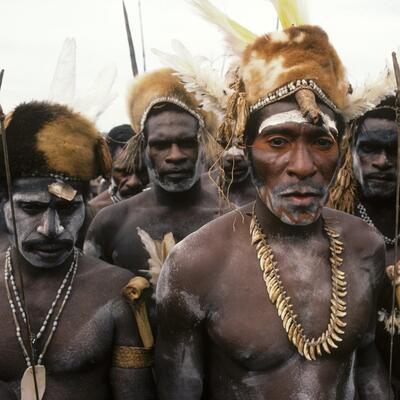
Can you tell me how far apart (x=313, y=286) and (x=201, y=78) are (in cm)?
106

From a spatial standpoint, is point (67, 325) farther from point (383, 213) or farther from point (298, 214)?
point (383, 213)

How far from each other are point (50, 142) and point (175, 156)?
123 cm

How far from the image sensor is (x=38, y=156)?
3.01 meters

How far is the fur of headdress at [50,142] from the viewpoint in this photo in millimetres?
3016

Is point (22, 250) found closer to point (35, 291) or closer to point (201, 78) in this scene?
point (35, 291)

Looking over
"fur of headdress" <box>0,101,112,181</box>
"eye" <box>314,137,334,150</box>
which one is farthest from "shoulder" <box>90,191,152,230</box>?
"eye" <box>314,137,334,150</box>

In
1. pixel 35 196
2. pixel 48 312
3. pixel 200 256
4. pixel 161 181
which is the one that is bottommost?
pixel 48 312

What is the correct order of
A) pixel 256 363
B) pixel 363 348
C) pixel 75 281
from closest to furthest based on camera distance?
pixel 256 363 < pixel 363 348 < pixel 75 281

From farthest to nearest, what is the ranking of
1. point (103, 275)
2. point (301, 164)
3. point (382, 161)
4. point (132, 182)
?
point (132, 182) → point (382, 161) → point (103, 275) → point (301, 164)

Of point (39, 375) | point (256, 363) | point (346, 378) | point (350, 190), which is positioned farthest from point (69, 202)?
point (350, 190)

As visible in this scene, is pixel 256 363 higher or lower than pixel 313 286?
lower

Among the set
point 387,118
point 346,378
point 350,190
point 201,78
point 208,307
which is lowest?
point 346,378

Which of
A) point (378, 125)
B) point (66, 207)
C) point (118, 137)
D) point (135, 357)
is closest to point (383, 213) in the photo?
point (378, 125)

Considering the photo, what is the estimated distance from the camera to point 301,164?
2.68 meters
